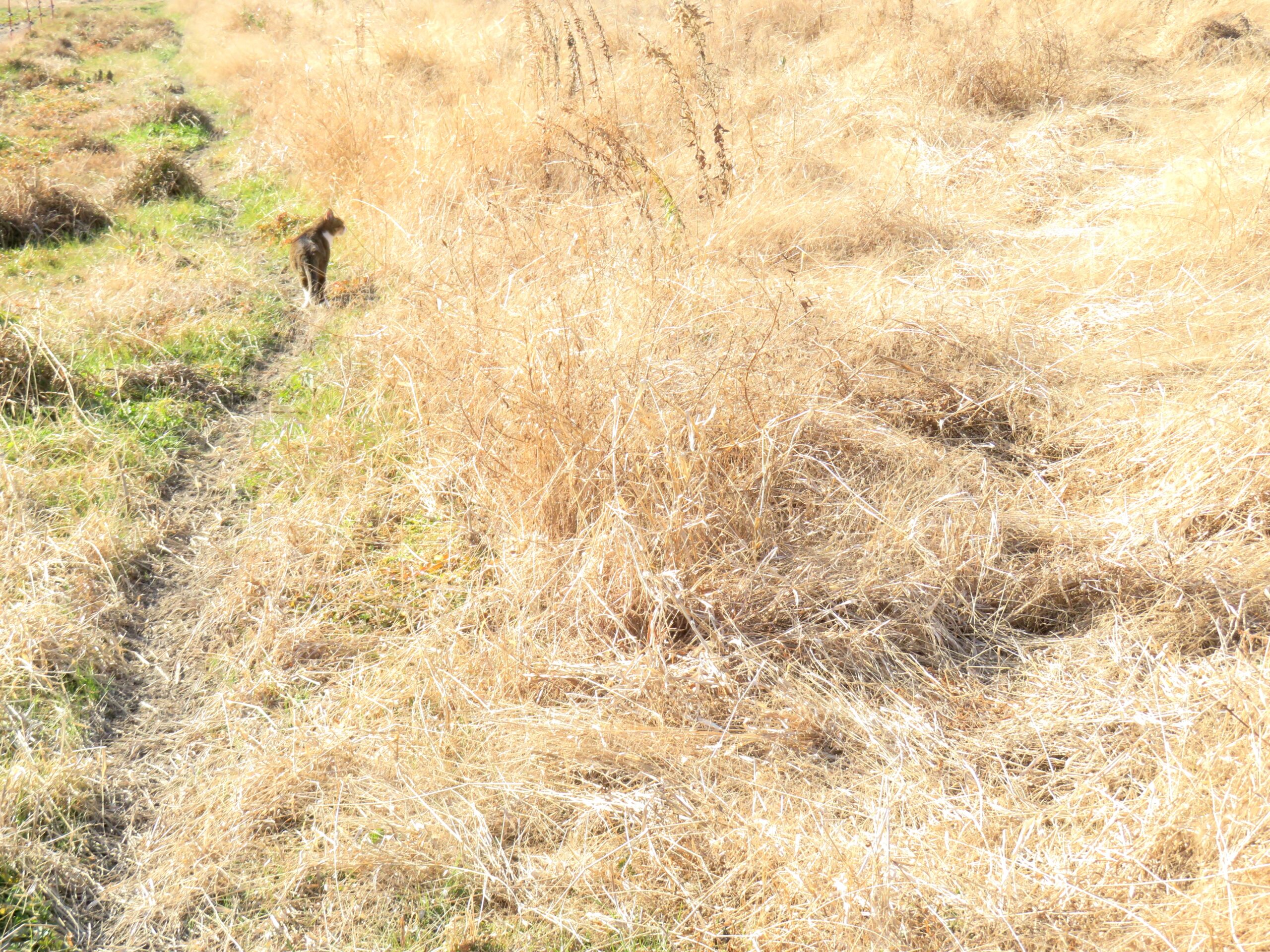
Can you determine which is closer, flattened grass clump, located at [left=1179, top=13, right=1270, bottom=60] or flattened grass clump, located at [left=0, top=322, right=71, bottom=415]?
flattened grass clump, located at [left=0, top=322, right=71, bottom=415]

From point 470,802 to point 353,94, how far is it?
646cm

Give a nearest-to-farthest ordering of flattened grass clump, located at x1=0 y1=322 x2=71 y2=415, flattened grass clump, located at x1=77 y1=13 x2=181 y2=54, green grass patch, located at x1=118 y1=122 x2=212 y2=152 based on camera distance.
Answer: flattened grass clump, located at x1=0 y1=322 x2=71 y2=415 → green grass patch, located at x1=118 y1=122 x2=212 y2=152 → flattened grass clump, located at x1=77 y1=13 x2=181 y2=54

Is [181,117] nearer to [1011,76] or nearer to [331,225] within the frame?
[331,225]

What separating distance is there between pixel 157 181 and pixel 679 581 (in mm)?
5867

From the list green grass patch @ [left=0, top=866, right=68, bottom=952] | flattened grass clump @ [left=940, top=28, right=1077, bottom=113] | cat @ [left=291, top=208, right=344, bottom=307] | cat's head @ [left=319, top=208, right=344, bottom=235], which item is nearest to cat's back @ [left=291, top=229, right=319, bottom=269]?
cat @ [left=291, top=208, right=344, bottom=307]

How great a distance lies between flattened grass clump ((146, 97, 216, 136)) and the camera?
8.57 meters

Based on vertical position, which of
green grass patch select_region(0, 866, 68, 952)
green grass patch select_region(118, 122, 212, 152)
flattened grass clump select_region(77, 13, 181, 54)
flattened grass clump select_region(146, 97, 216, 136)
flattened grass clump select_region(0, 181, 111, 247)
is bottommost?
green grass patch select_region(0, 866, 68, 952)

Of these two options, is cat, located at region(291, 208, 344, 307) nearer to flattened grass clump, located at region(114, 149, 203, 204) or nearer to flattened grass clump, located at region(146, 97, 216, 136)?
flattened grass clump, located at region(114, 149, 203, 204)

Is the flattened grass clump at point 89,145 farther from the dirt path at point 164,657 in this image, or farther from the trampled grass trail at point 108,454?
the dirt path at point 164,657

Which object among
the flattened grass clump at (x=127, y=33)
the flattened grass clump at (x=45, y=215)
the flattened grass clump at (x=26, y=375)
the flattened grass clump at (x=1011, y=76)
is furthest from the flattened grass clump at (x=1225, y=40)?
the flattened grass clump at (x=127, y=33)

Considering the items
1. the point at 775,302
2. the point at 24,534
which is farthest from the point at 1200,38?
the point at 24,534

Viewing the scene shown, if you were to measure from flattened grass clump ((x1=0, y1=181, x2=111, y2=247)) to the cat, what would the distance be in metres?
1.86

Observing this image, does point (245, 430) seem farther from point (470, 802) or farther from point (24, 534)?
point (470, 802)

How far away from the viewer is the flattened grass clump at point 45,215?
574 cm
